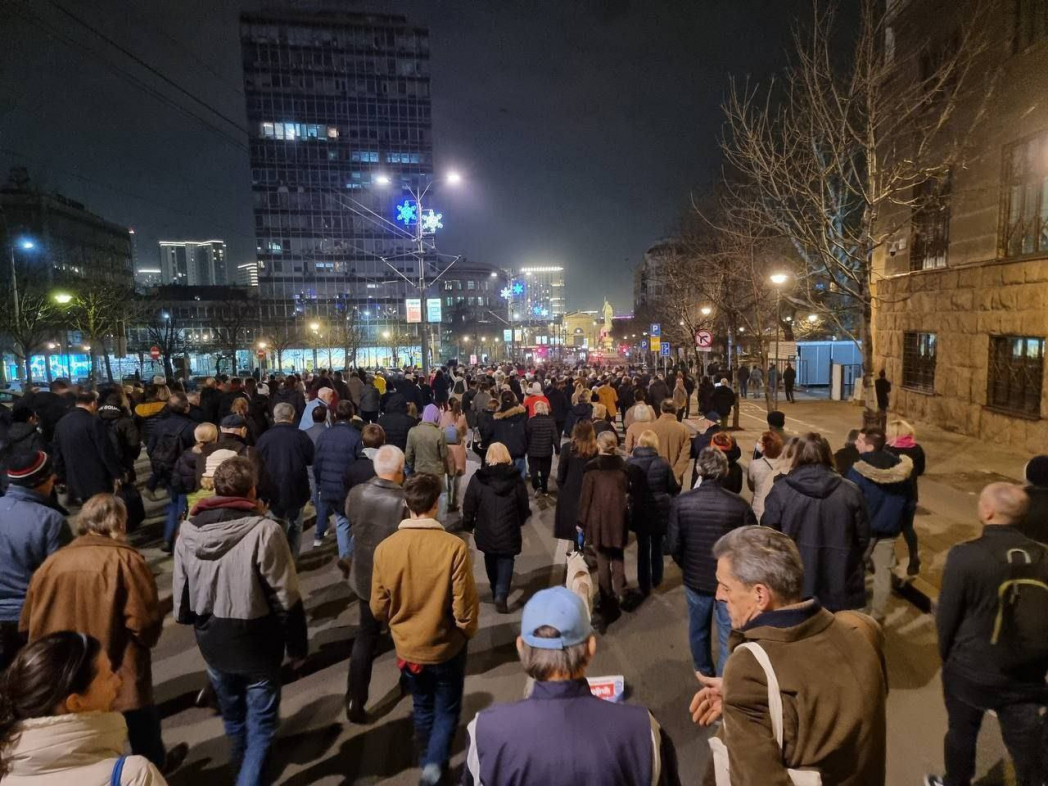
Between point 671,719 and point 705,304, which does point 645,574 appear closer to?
point 671,719

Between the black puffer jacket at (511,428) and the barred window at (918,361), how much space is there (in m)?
13.4

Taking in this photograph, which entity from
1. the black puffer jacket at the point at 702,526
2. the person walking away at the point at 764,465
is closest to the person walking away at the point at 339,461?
the black puffer jacket at the point at 702,526

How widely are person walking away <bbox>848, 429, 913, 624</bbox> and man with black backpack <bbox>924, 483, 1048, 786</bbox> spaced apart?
7.99 ft

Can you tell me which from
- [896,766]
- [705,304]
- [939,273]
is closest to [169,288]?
[705,304]

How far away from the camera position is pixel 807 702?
1806 mm

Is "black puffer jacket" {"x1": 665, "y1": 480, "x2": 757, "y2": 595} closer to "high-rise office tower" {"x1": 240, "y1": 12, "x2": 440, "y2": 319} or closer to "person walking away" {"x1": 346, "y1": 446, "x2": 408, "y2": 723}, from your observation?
"person walking away" {"x1": 346, "y1": 446, "x2": 408, "y2": 723}

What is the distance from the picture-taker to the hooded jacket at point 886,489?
5566 millimetres

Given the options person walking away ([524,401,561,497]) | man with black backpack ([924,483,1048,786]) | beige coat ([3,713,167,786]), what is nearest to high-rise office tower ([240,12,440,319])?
person walking away ([524,401,561,497])

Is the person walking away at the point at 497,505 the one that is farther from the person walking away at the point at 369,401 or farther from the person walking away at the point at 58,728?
the person walking away at the point at 369,401

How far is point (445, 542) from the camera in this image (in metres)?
3.48

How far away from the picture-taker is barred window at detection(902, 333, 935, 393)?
17281 mm

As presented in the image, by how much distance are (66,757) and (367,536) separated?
2657mm

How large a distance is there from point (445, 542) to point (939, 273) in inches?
704

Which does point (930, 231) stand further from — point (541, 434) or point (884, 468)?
point (884, 468)
